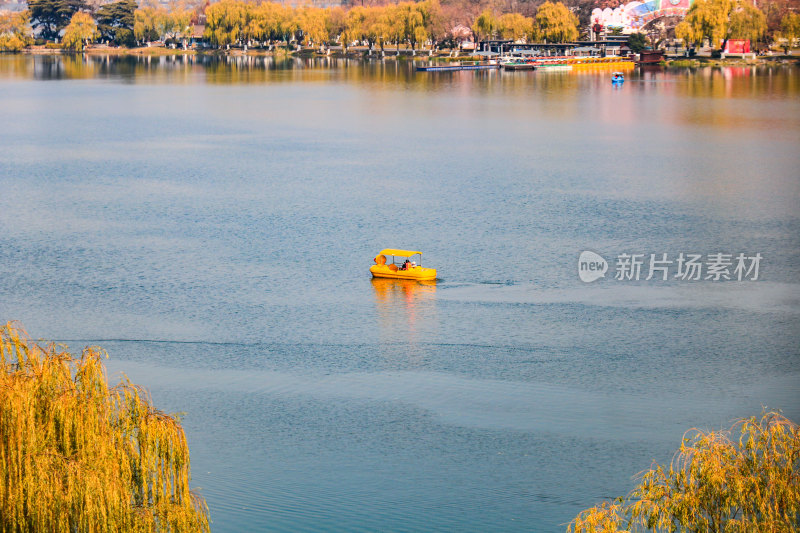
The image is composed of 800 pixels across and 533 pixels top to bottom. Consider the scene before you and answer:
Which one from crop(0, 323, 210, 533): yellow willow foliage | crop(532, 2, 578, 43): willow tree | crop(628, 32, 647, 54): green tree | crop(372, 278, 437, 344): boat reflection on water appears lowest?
crop(372, 278, 437, 344): boat reflection on water

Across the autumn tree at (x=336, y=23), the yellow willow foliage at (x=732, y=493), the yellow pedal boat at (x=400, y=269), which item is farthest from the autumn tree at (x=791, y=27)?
the yellow willow foliage at (x=732, y=493)

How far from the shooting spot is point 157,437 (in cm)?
1521

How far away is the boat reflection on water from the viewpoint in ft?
102

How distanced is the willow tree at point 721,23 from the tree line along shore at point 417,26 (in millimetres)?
136

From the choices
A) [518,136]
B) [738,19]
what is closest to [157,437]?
[518,136]

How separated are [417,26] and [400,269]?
13219cm

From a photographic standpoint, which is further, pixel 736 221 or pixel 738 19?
pixel 738 19

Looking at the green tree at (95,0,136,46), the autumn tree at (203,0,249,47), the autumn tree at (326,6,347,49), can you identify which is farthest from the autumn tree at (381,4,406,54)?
the green tree at (95,0,136,46)

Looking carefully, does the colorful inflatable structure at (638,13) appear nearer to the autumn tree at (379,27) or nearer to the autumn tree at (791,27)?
the autumn tree at (791,27)

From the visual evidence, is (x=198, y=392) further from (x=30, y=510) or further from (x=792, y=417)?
(x=792, y=417)

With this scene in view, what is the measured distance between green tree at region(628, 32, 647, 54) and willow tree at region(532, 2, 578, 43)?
36.9 ft

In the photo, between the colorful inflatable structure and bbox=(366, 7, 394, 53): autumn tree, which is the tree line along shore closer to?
bbox=(366, 7, 394, 53): autumn tree

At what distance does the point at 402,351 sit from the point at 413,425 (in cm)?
507

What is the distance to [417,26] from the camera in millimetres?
163125
